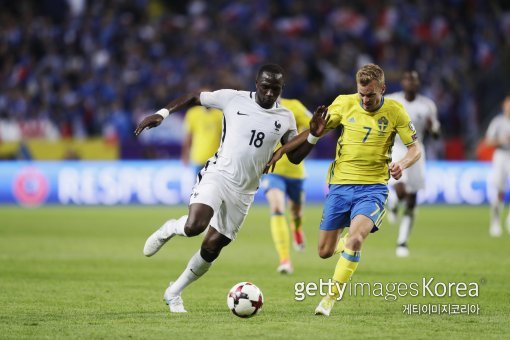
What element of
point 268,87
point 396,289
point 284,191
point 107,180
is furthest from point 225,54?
point 268,87

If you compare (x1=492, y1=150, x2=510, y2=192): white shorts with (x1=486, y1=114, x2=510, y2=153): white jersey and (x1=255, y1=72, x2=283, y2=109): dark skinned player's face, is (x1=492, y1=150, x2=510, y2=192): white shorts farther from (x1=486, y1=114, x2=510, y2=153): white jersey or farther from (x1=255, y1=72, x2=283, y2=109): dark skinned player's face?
(x1=255, y1=72, x2=283, y2=109): dark skinned player's face

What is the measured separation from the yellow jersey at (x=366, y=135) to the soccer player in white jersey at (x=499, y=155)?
9.94 m

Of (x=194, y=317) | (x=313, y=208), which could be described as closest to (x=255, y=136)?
(x=194, y=317)

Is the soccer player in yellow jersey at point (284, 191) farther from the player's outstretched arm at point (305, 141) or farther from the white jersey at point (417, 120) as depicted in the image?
the player's outstretched arm at point (305, 141)

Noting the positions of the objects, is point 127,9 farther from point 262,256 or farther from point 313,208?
point 262,256

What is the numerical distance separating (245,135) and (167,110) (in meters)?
0.75

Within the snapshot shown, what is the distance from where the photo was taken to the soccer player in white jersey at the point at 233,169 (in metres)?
8.95

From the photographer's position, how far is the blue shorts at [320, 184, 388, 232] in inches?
353

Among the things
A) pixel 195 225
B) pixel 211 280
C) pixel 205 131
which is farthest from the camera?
pixel 205 131

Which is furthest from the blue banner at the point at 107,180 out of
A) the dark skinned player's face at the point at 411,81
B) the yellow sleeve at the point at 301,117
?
the yellow sleeve at the point at 301,117

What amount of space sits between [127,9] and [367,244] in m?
16.5

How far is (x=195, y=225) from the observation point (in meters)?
8.60

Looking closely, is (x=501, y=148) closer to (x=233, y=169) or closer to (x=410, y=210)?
(x=410, y=210)

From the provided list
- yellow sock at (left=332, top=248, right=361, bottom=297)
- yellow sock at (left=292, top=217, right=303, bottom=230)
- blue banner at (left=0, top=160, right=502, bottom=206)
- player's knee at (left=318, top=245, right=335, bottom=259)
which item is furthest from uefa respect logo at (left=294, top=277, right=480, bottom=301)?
blue banner at (left=0, top=160, right=502, bottom=206)
